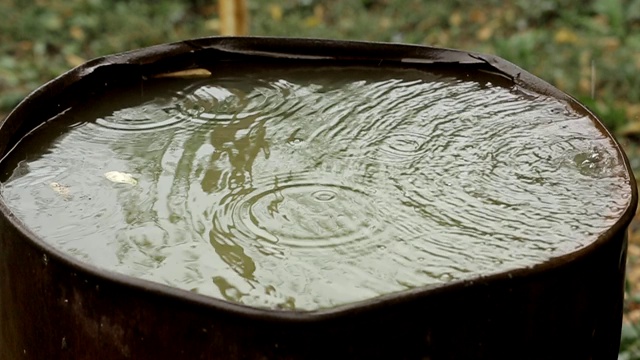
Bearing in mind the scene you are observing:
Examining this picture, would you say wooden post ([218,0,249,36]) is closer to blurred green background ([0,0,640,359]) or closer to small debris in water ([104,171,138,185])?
blurred green background ([0,0,640,359])

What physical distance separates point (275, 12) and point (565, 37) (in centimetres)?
187

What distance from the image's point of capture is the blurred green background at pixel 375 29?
4.95 m

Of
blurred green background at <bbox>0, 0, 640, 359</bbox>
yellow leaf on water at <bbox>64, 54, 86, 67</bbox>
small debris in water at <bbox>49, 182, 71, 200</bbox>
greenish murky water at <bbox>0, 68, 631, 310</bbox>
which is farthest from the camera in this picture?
yellow leaf on water at <bbox>64, 54, 86, 67</bbox>

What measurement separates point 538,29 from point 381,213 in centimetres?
424

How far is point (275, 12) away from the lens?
5801 mm

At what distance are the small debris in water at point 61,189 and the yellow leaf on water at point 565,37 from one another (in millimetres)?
4173

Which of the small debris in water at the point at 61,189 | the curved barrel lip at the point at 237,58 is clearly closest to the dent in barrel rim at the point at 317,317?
the curved barrel lip at the point at 237,58

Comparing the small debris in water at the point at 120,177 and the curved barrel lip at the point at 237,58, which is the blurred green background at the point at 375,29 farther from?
the small debris in water at the point at 120,177

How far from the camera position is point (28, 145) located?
1.81m

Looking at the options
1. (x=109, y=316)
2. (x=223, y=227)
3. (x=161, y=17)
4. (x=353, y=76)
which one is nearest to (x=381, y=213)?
(x=223, y=227)

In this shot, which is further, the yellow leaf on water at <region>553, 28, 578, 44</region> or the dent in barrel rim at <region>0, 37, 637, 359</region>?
the yellow leaf on water at <region>553, 28, 578, 44</region>

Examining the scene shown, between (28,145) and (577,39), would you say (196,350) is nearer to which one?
(28,145)

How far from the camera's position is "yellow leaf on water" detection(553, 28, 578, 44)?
5258 mm

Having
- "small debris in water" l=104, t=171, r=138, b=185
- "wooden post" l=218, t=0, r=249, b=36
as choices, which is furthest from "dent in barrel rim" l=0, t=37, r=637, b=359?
"wooden post" l=218, t=0, r=249, b=36
